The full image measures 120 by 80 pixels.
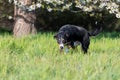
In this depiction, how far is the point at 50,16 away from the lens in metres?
17.6

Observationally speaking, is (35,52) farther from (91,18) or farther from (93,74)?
(91,18)

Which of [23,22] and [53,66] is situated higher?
[53,66]

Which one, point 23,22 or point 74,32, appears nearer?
point 74,32

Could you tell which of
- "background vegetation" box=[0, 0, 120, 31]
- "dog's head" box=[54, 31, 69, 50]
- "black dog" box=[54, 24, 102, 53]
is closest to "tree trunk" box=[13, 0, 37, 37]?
"black dog" box=[54, 24, 102, 53]

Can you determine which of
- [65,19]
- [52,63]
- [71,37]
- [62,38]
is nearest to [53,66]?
[52,63]

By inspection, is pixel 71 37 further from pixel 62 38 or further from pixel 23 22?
pixel 23 22

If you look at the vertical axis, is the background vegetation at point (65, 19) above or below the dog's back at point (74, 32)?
below

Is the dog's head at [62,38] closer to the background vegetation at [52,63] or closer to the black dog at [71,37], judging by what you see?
the black dog at [71,37]

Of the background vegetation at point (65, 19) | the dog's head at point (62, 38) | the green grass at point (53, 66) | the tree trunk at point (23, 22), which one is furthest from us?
the background vegetation at point (65, 19)

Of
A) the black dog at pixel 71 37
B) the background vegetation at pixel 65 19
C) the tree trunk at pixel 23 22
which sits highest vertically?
the black dog at pixel 71 37

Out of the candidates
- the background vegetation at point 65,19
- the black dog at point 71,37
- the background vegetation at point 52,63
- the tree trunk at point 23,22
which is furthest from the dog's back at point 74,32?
the background vegetation at point 65,19

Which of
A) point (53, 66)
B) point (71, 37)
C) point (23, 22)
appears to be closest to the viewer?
point (53, 66)

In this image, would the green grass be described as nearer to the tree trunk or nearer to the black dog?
the black dog

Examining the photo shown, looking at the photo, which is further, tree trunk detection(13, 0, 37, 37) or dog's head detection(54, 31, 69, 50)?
tree trunk detection(13, 0, 37, 37)
